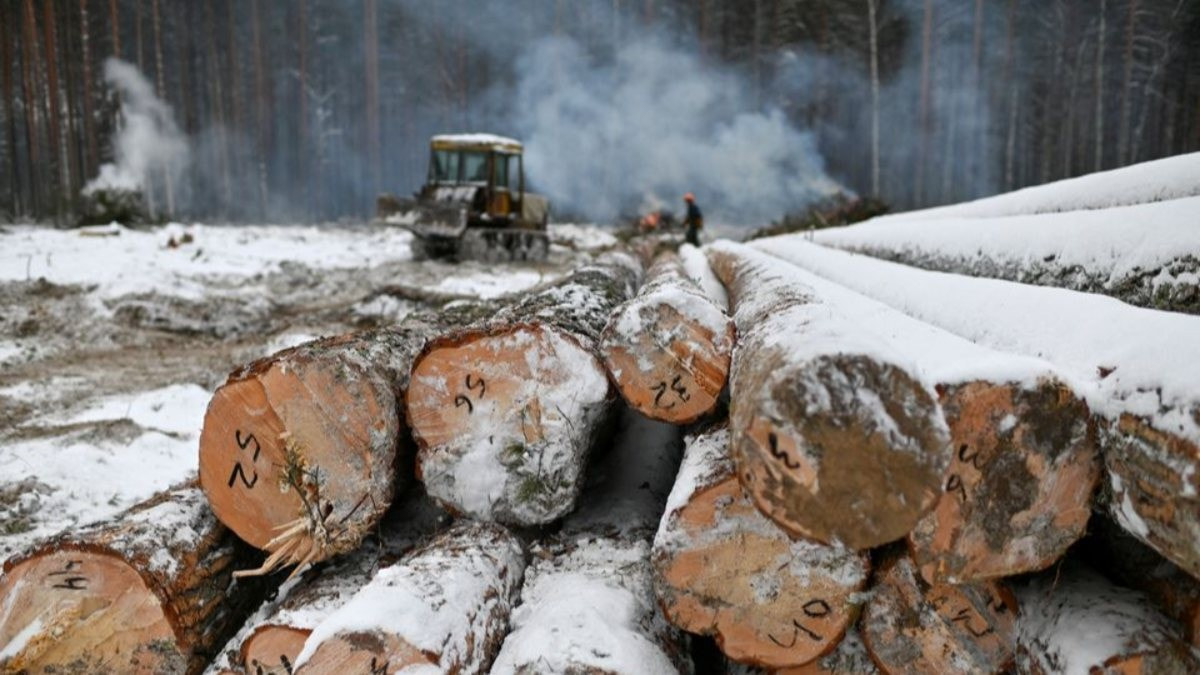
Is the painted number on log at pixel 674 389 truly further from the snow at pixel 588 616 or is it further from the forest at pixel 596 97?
the forest at pixel 596 97

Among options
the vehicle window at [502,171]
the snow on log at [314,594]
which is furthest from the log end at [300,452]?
the vehicle window at [502,171]

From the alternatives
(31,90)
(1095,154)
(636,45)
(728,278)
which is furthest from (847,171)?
(31,90)

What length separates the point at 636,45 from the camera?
22.6m

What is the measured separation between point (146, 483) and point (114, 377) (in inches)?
116

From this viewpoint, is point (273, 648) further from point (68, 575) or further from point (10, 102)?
point (10, 102)

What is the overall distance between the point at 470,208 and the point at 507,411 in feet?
43.0

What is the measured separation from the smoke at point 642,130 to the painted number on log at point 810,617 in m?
20.5

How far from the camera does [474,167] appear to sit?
15.6 meters

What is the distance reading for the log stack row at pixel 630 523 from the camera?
1.57 m

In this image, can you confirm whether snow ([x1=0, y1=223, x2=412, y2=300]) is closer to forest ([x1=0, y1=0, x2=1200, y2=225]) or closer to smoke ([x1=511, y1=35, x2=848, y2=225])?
forest ([x1=0, y1=0, x2=1200, y2=225])

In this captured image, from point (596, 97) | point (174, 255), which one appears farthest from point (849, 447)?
point (596, 97)

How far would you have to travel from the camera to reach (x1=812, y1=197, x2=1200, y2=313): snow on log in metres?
2.27

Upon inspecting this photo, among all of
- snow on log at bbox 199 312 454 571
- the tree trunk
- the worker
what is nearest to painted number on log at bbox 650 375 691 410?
snow on log at bbox 199 312 454 571

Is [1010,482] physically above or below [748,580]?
above
